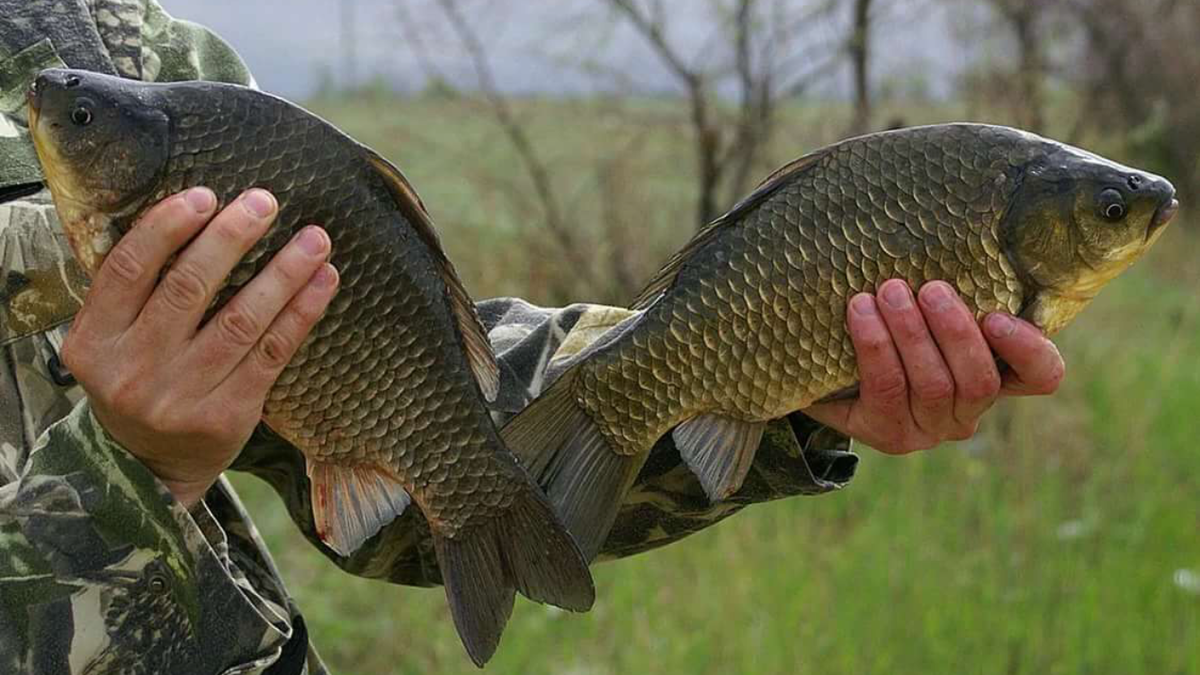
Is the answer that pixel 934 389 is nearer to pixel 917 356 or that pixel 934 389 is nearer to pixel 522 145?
pixel 917 356

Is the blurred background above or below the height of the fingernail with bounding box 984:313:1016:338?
below

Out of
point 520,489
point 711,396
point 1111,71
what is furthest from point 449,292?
point 1111,71

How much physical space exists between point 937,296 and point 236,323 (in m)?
0.74

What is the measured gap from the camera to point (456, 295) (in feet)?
4.47

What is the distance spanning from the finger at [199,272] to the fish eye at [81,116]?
0.16 meters

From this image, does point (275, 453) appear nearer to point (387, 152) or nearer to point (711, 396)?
point (711, 396)

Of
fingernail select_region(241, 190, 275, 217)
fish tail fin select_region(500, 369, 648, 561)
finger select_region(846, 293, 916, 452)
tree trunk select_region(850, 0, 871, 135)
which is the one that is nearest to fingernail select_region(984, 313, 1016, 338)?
finger select_region(846, 293, 916, 452)

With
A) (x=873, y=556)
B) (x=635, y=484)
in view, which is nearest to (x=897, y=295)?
(x=635, y=484)

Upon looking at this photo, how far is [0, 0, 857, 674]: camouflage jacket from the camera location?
1278 millimetres

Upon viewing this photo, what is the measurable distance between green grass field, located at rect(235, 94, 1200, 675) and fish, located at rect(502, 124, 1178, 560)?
162 centimetres

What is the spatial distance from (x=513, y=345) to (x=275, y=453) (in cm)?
33

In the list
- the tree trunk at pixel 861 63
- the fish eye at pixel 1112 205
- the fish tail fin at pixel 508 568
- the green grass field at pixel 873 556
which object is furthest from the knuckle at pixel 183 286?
the tree trunk at pixel 861 63

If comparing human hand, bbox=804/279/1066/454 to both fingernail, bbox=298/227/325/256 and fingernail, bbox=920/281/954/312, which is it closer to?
fingernail, bbox=920/281/954/312

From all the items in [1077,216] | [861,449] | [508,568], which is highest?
[1077,216]
